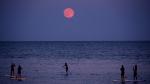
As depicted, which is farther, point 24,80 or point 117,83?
point 24,80

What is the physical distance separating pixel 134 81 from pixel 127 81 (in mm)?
949

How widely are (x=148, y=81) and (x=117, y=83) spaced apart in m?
4.26

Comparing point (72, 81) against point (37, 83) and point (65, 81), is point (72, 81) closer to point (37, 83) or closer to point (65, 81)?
point (65, 81)

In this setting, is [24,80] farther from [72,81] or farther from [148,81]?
[148,81]

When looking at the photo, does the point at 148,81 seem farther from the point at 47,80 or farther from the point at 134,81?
the point at 47,80

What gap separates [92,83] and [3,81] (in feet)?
33.9

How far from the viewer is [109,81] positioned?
134 feet

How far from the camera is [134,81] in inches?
1577

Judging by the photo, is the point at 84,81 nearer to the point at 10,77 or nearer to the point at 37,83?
the point at 37,83

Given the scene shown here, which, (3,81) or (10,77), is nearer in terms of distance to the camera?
(3,81)

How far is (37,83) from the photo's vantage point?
128 ft

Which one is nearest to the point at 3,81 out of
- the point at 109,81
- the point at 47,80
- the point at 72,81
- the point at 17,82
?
the point at 17,82

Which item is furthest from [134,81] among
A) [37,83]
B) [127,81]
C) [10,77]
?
[10,77]

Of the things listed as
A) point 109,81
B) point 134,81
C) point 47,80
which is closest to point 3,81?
point 47,80
